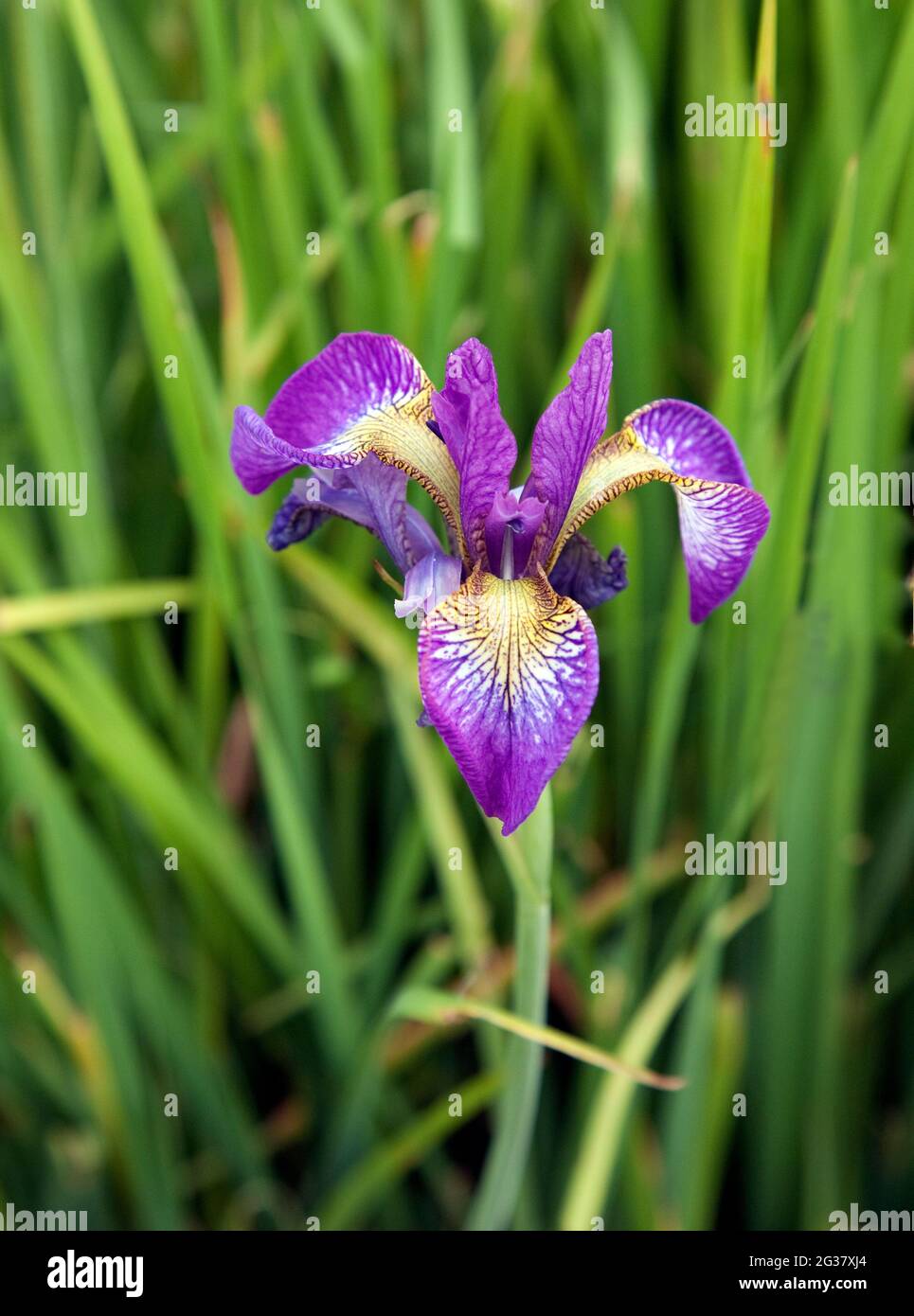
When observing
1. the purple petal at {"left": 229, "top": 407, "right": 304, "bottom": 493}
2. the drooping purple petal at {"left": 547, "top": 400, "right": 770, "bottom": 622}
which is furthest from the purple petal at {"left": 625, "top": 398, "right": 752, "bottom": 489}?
the purple petal at {"left": 229, "top": 407, "right": 304, "bottom": 493}

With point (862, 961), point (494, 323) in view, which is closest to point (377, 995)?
point (862, 961)

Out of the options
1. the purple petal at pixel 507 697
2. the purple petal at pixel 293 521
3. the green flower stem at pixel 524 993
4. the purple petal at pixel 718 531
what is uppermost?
the purple petal at pixel 293 521

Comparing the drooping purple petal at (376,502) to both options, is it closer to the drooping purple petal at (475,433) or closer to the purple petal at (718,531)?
the drooping purple petal at (475,433)

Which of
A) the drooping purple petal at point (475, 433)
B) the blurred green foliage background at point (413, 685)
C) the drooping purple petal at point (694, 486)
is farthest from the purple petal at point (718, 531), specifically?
the blurred green foliage background at point (413, 685)

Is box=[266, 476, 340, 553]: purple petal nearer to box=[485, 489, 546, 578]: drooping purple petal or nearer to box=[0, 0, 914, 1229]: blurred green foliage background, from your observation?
box=[485, 489, 546, 578]: drooping purple petal

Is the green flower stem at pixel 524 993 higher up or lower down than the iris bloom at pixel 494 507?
lower down

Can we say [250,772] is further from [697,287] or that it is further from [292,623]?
[697,287]

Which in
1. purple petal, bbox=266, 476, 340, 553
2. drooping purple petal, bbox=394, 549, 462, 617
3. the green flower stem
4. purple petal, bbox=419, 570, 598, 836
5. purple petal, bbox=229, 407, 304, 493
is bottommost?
the green flower stem
